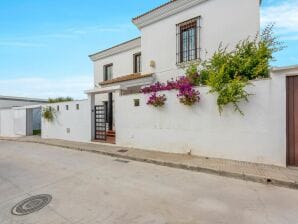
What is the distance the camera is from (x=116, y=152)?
10.1 meters

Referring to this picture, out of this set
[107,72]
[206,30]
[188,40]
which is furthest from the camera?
[107,72]

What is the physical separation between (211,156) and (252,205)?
3.87m

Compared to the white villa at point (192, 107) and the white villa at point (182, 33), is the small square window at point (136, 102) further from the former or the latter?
the white villa at point (182, 33)

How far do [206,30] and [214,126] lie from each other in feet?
16.8

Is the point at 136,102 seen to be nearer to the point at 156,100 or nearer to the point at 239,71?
the point at 156,100

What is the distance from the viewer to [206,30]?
1115cm

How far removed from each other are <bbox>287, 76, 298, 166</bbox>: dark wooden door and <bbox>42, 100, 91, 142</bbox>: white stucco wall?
10.1 metres

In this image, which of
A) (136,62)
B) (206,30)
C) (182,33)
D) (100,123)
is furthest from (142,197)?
(136,62)

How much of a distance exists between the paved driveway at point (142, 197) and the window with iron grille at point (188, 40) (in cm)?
630

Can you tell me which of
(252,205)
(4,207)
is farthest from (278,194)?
(4,207)

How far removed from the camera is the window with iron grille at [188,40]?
1152 centimetres

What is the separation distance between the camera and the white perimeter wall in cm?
704

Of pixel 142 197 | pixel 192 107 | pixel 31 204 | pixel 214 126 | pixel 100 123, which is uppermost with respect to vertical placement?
pixel 192 107

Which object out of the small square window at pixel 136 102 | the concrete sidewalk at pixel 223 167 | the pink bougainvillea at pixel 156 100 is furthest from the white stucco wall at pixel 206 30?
the concrete sidewalk at pixel 223 167
